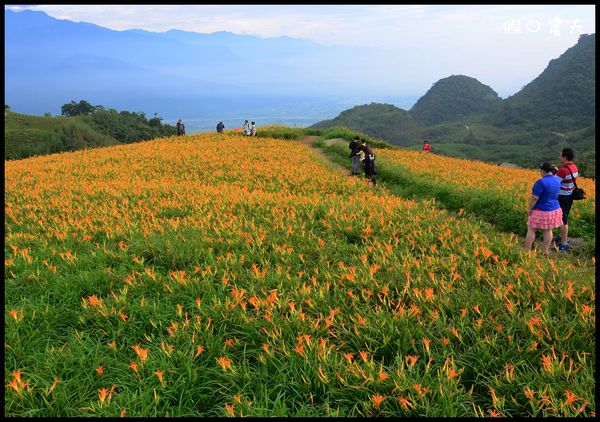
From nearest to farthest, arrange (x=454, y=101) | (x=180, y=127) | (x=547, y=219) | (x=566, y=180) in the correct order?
(x=547, y=219) < (x=566, y=180) < (x=180, y=127) < (x=454, y=101)

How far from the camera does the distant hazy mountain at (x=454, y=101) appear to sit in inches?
7096

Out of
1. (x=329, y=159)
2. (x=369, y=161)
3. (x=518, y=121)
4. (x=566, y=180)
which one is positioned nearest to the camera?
(x=566, y=180)

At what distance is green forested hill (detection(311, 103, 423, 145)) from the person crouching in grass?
120452 millimetres

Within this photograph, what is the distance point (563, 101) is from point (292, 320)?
157 m

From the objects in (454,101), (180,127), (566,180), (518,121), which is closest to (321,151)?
(180,127)

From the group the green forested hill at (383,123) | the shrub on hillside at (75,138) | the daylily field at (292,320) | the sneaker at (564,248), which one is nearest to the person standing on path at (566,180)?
the sneaker at (564,248)

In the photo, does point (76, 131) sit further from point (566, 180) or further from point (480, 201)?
point (566, 180)

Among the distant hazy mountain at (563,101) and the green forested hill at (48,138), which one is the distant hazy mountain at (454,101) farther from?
the green forested hill at (48,138)

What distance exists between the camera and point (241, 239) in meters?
5.57

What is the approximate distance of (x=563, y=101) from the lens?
415 feet

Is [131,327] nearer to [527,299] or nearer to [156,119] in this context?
[527,299]

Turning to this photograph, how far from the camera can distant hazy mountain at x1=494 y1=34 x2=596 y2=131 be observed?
393 feet

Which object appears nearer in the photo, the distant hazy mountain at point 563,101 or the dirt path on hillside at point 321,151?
the dirt path on hillside at point 321,151

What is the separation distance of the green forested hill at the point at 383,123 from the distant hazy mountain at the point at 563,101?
33131mm
